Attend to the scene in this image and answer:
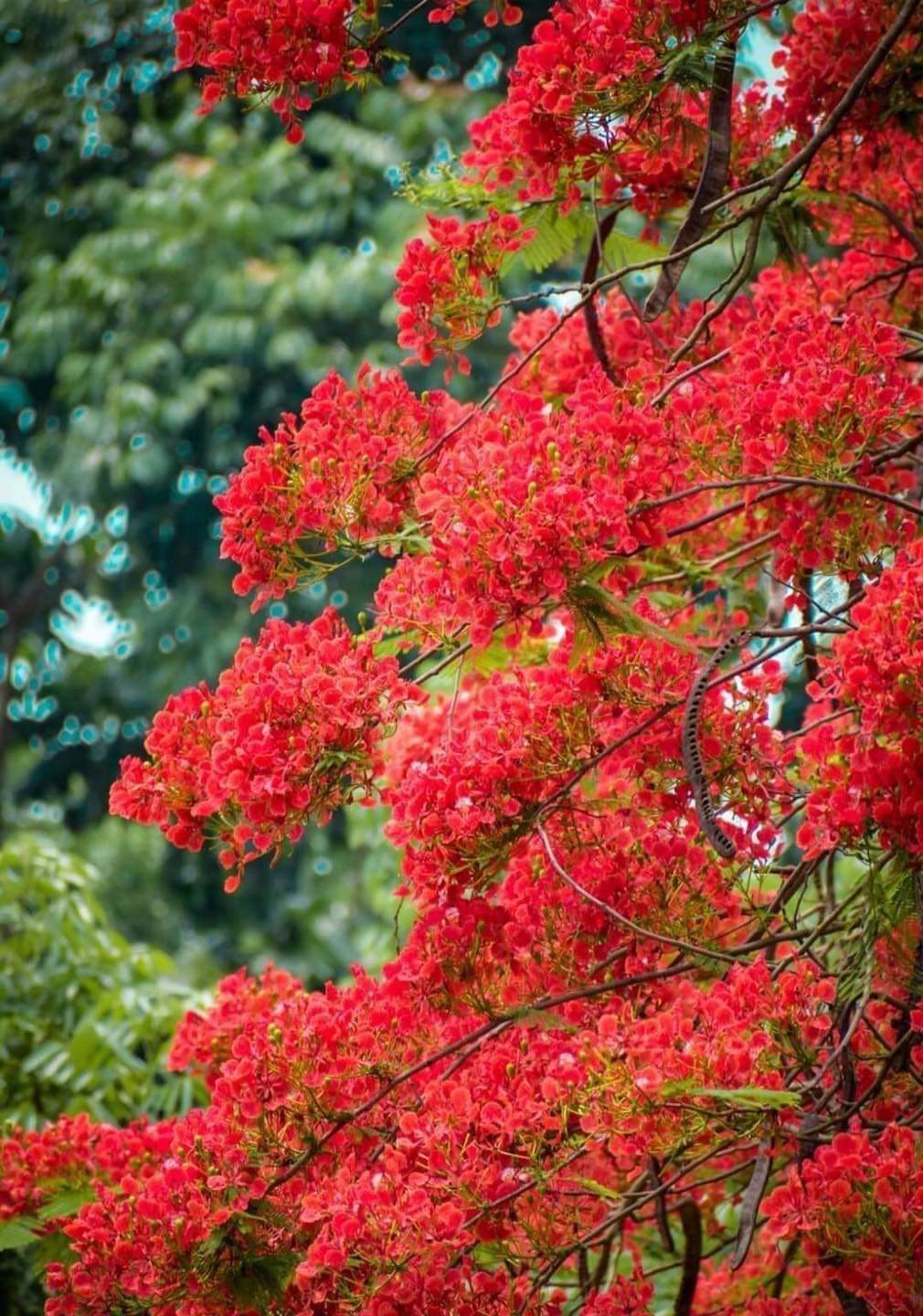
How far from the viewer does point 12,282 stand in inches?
490

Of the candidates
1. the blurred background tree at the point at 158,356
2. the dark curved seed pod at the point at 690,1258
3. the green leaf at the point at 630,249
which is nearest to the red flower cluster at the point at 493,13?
the green leaf at the point at 630,249

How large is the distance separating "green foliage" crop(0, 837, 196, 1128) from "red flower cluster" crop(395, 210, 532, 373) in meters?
2.49

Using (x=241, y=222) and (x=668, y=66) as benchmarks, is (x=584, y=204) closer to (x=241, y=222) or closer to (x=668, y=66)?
(x=668, y=66)

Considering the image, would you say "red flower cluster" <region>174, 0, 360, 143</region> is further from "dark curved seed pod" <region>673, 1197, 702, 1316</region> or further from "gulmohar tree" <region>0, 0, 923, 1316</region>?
"dark curved seed pod" <region>673, 1197, 702, 1316</region>

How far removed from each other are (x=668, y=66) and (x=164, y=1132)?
7.07 ft

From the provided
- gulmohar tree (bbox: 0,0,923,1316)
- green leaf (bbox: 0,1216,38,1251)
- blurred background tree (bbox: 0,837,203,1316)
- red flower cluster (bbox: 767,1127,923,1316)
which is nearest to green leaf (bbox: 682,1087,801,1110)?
gulmohar tree (bbox: 0,0,923,1316)

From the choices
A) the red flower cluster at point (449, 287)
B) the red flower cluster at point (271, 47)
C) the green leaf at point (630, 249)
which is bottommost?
the red flower cluster at point (449, 287)

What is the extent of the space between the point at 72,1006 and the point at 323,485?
323 cm

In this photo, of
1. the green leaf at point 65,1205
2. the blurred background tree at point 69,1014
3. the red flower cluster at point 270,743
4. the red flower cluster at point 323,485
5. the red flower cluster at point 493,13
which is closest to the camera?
the red flower cluster at point 270,743

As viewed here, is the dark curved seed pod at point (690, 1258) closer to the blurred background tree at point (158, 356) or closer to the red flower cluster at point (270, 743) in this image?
the red flower cluster at point (270, 743)

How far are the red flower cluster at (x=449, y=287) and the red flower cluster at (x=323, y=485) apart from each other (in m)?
0.21

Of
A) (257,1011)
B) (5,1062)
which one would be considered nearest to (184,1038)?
(257,1011)

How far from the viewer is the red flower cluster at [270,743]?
2.55 metres

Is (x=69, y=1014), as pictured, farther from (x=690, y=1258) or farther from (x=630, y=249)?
(x=630, y=249)
